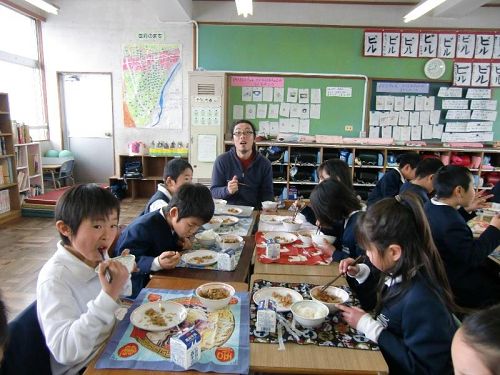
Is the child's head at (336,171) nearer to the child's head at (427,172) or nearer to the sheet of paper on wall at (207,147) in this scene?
the child's head at (427,172)

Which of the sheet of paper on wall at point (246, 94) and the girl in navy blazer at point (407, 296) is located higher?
the sheet of paper on wall at point (246, 94)

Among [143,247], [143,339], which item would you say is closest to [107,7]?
[143,247]

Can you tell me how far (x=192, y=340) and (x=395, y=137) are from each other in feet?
18.2

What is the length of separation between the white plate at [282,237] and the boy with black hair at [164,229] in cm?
53

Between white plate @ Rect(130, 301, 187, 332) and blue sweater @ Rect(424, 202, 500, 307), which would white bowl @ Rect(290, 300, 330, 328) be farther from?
blue sweater @ Rect(424, 202, 500, 307)

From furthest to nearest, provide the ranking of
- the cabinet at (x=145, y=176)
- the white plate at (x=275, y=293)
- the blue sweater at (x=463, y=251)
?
the cabinet at (x=145, y=176), the blue sweater at (x=463, y=251), the white plate at (x=275, y=293)

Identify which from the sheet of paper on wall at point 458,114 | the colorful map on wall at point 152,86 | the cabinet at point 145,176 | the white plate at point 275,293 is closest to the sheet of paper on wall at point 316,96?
the sheet of paper on wall at point 458,114

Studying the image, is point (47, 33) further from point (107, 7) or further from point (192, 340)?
point (192, 340)

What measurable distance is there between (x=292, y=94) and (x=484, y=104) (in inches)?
120

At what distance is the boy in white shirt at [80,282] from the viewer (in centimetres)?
106

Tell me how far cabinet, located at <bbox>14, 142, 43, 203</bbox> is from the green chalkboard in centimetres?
321

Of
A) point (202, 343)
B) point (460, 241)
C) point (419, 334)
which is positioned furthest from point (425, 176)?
point (202, 343)

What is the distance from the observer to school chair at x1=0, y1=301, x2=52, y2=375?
1.00 m

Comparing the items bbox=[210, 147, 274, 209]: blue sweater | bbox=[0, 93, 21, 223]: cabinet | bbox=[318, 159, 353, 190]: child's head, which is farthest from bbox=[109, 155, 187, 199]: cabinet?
bbox=[318, 159, 353, 190]: child's head
